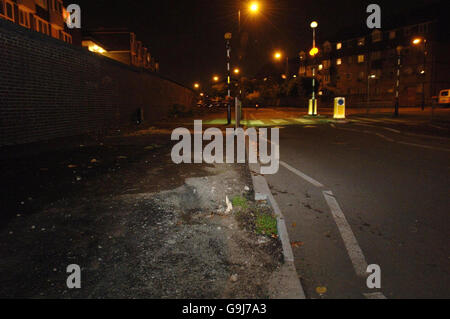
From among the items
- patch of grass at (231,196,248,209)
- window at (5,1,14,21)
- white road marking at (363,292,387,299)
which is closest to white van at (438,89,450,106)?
patch of grass at (231,196,248,209)

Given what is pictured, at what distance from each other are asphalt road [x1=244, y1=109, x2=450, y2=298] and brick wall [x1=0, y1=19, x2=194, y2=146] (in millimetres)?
7872

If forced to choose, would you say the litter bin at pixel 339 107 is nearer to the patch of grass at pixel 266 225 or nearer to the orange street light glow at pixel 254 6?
the orange street light glow at pixel 254 6

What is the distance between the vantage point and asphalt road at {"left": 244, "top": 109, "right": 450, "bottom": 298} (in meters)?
3.00

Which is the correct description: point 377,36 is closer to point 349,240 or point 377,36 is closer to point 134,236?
point 349,240

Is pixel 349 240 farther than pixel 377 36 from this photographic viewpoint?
No

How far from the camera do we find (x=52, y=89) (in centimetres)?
1145

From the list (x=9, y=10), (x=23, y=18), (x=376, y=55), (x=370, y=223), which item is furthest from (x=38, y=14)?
(x=376, y=55)

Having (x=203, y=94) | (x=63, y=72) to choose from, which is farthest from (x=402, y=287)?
(x=203, y=94)

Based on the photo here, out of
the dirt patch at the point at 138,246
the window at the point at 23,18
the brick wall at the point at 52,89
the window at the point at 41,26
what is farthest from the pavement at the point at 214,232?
the window at the point at 41,26

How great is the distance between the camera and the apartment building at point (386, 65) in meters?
50.0

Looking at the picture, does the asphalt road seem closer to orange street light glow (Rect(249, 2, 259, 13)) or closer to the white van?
orange street light glow (Rect(249, 2, 259, 13))

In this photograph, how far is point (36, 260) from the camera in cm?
328

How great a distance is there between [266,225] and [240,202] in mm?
949
